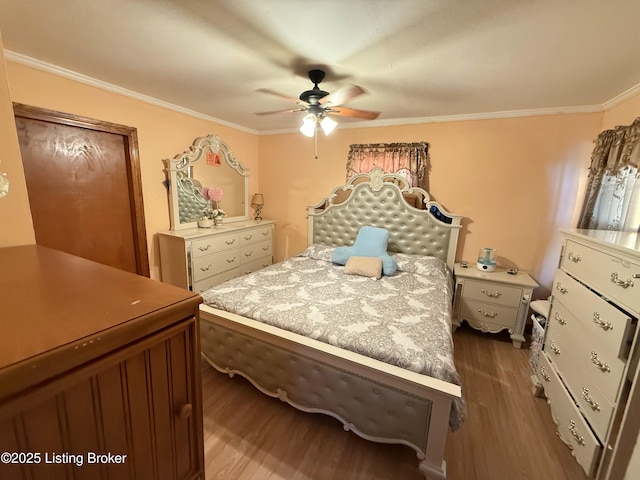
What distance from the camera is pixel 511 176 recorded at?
2.87m

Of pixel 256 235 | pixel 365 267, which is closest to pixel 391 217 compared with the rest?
pixel 365 267

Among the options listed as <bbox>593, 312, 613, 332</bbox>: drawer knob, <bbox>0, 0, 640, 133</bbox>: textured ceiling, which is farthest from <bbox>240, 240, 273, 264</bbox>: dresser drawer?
<bbox>593, 312, 613, 332</bbox>: drawer knob

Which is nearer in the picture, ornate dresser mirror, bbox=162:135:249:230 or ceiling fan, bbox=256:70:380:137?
ceiling fan, bbox=256:70:380:137

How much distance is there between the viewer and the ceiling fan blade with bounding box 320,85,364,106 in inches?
71.8

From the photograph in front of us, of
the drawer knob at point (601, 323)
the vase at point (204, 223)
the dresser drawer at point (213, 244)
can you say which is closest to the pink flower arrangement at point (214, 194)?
the vase at point (204, 223)

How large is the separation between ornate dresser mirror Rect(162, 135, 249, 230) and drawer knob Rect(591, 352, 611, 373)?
356cm

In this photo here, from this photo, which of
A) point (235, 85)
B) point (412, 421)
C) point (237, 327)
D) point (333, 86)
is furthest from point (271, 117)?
point (412, 421)

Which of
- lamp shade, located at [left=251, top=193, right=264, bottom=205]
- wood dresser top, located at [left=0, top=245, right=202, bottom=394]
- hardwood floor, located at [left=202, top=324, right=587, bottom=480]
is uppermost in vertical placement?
lamp shade, located at [left=251, top=193, right=264, bottom=205]

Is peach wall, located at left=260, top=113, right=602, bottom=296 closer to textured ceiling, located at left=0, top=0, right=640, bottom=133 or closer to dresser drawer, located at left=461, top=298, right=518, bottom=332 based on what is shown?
textured ceiling, located at left=0, top=0, right=640, bottom=133

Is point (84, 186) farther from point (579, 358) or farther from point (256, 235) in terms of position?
point (579, 358)

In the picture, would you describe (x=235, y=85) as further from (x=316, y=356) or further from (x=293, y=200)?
(x=316, y=356)

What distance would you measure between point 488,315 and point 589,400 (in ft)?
4.44

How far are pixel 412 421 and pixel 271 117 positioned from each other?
3304 millimetres

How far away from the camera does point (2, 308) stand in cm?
54
